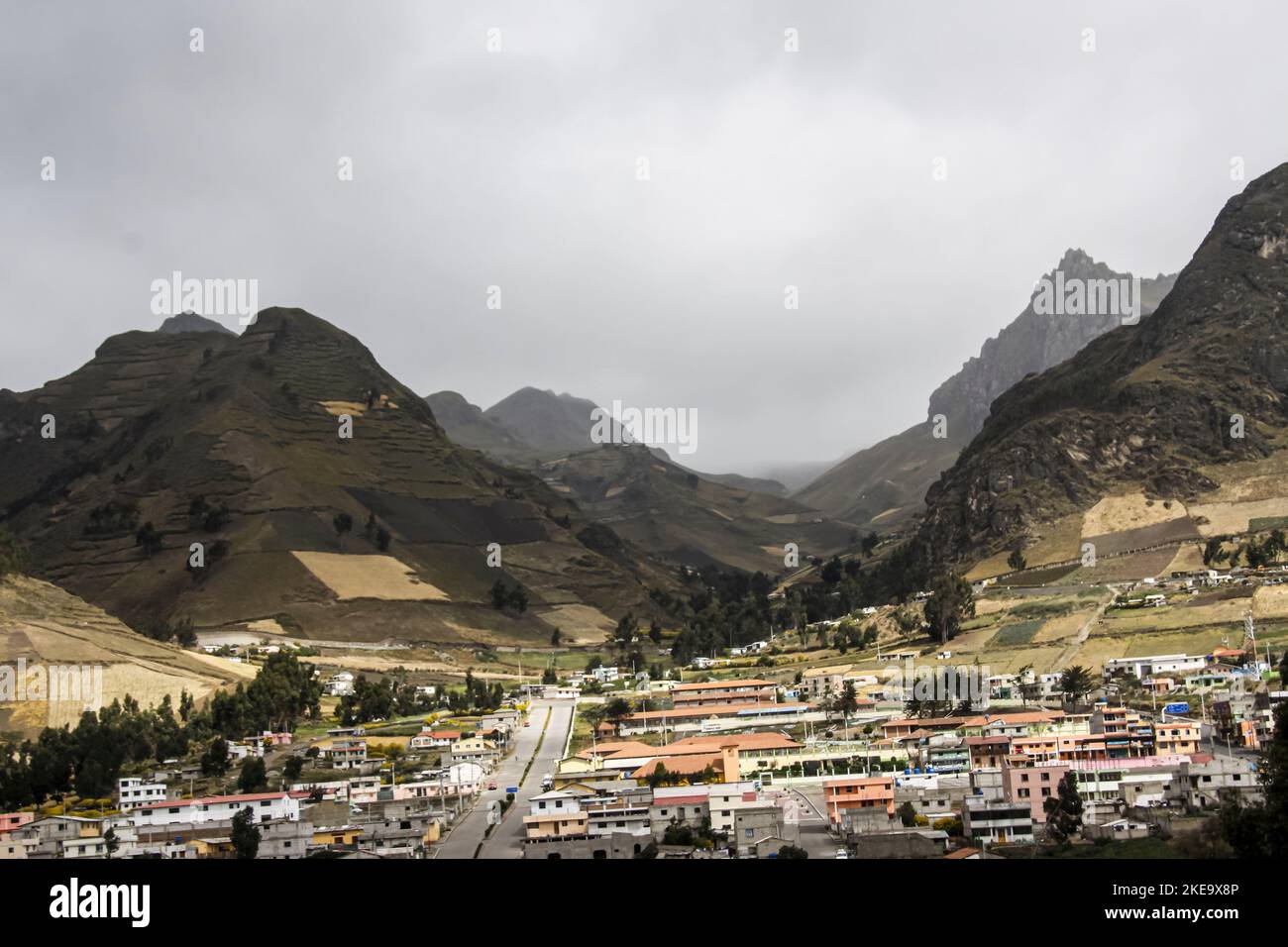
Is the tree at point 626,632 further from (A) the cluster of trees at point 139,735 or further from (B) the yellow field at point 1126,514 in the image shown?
(A) the cluster of trees at point 139,735

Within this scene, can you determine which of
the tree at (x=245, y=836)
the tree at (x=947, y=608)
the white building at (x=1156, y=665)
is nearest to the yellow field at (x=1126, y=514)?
the tree at (x=947, y=608)

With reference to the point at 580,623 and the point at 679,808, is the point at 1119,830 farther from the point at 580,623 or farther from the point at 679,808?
the point at 580,623

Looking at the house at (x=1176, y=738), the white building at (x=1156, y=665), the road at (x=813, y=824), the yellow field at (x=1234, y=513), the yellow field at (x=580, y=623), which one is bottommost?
the road at (x=813, y=824)

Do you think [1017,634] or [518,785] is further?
[1017,634]

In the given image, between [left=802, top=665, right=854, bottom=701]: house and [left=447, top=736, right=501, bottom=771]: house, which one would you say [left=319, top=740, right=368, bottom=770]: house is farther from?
[left=802, top=665, right=854, bottom=701]: house

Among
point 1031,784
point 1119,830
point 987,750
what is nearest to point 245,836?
point 1031,784
